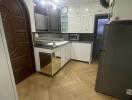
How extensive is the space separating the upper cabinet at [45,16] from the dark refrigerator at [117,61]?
6.31 ft

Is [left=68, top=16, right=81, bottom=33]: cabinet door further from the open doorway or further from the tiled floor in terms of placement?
the tiled floor

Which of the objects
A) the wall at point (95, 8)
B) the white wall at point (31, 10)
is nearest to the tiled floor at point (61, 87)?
the white wall at point (31, 10)

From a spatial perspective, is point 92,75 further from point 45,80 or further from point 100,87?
point 45,80

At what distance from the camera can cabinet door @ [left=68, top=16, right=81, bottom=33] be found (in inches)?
145

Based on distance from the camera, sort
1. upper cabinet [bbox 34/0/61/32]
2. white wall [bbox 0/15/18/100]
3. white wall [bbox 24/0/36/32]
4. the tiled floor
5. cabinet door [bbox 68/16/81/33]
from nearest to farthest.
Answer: white wall [bbox 0/15/18/100], the tiled floor, white wall [bbox 24/0/36/32], upper cabinet [bbox 34/0/61/32], cabinet door [bbox 68/16/81/33]

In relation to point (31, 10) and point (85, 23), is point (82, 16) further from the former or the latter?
point (31, 10)

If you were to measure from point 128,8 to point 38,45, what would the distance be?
221 cm

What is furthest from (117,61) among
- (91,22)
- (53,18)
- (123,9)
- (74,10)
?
(74,10)

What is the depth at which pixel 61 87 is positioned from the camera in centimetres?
216

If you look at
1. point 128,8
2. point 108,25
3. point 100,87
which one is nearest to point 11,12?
point 108,25

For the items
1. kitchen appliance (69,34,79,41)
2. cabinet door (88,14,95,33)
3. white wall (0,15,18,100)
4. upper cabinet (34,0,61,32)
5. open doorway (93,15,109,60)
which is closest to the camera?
white wall (0,15,18,100)

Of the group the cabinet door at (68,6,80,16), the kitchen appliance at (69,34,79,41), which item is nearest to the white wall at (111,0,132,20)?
the cabinet door at (68,6,80,16)

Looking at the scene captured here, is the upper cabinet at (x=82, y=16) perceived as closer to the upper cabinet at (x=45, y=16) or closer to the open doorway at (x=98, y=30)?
the open doorway at (x=98, y=30)

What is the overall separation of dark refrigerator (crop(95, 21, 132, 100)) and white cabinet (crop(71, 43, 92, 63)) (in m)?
1.67
